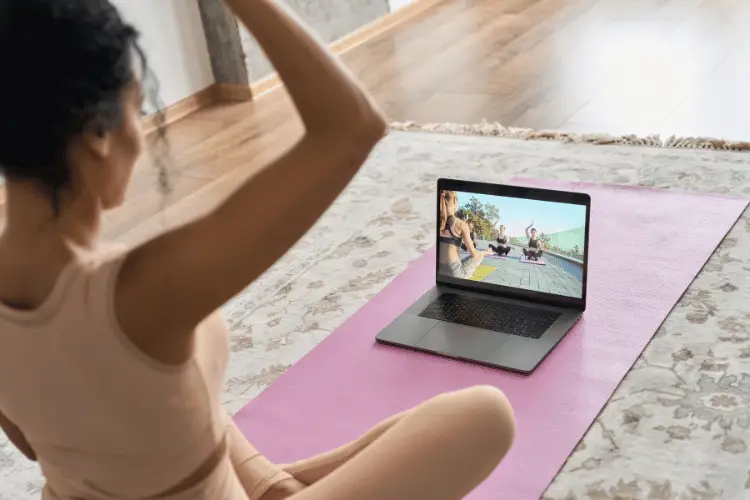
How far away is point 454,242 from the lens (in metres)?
1.84

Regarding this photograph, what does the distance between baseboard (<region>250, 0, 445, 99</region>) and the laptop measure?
5.97ft

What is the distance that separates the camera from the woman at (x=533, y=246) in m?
1.74

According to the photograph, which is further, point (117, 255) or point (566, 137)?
point (566, 137)

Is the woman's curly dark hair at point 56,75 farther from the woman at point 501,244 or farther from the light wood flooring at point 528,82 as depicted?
the light wood flooring at point 528,82

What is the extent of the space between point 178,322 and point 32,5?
0.25m

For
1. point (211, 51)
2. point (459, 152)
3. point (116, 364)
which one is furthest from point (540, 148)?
point (116, 364)

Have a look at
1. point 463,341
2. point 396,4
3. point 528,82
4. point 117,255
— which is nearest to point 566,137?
point 528,82

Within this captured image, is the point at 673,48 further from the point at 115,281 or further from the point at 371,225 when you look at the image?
the point at 115,281

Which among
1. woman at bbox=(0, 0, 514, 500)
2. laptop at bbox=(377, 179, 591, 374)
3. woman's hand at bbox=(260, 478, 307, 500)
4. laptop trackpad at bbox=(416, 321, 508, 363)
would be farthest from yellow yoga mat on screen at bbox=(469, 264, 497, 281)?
woman at bbox=(0, 0, 514, 500)

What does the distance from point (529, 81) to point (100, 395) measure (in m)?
2.61

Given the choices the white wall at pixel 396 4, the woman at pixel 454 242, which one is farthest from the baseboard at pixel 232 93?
the woman at pixel 454 242

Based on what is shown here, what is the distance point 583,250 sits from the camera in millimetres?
1697

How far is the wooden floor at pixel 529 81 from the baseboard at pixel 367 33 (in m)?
0.04

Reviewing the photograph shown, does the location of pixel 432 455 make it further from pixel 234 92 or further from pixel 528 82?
pixel 234 92
